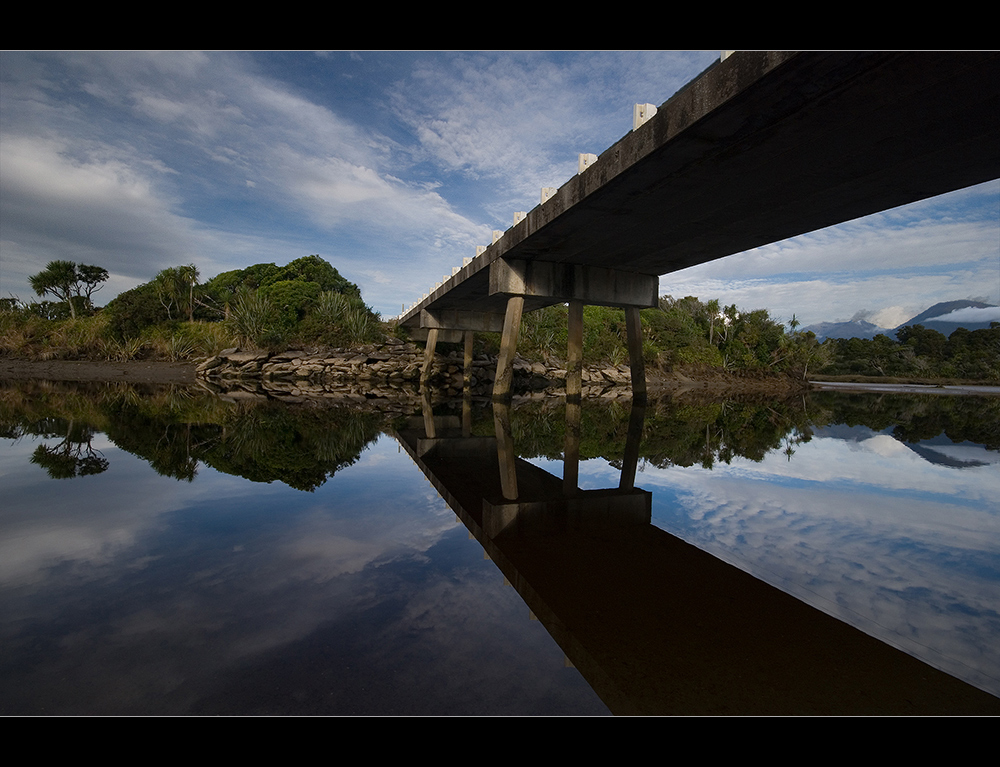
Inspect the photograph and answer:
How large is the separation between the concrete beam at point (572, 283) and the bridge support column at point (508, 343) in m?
0.62

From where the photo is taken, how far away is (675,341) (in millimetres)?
31141

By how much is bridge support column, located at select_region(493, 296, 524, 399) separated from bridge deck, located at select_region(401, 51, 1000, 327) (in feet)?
8.76

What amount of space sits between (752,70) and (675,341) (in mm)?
27053

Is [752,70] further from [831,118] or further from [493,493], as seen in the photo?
[493,493]

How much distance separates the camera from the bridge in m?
5.36

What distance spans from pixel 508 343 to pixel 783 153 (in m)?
9.44

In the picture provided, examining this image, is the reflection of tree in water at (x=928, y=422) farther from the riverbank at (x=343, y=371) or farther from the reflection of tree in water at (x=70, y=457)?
the reflection of tree in water at (x=70, y=457)

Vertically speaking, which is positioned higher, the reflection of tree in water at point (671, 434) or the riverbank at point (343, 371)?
the riverbank at point (343, 371)

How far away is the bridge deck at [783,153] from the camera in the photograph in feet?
17.5

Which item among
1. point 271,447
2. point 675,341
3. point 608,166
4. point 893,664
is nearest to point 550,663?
point 893,664

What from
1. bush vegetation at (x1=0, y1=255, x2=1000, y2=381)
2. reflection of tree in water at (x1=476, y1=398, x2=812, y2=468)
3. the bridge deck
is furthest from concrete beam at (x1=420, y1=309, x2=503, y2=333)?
the bridge deck

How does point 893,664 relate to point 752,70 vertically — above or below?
below

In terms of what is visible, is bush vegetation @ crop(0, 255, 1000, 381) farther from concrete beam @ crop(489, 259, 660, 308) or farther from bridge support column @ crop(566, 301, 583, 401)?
concrete beam @ crop(489, 259, 660, 308)

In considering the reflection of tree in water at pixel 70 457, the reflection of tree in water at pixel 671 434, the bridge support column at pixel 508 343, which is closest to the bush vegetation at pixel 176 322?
the bridge support column at pixel 508 343
